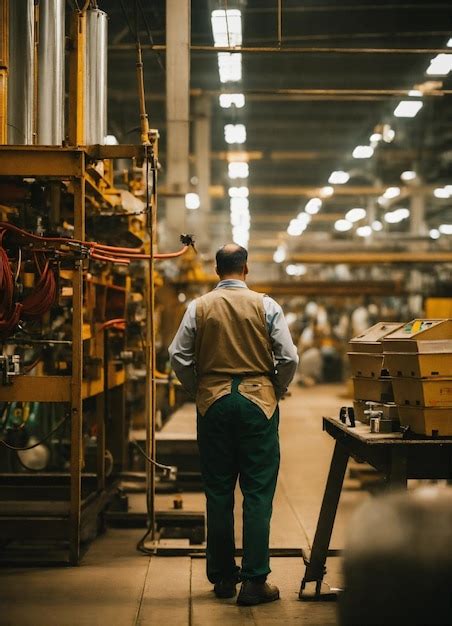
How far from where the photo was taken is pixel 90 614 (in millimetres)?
4344

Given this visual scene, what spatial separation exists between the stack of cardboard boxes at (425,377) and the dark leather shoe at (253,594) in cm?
121

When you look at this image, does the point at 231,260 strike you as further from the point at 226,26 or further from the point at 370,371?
the point at 226,26

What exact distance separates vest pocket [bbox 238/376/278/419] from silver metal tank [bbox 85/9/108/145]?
2143mm

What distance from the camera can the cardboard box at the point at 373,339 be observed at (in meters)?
4.39

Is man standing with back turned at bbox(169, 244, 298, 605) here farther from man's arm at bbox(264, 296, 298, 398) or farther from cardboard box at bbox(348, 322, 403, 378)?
cardboard box at bbox(348, 322, 403, 378)

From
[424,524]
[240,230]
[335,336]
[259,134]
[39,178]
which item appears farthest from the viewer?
[335,336]

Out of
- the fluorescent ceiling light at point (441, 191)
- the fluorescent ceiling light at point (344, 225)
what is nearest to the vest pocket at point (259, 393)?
the fluorescent ceiling light at point (441, 191)

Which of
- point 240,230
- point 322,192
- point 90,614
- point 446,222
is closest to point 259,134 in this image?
point 322,192

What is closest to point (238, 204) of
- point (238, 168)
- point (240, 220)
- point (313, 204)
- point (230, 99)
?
point (240, 220)

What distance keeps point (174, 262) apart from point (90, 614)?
8762 millimetres

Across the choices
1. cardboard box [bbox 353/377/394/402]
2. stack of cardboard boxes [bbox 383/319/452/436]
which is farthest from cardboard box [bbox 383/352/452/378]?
cardboard box [bbox 353/377/394/402]

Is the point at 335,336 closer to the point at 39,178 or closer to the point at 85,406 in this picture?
the point at 85,406

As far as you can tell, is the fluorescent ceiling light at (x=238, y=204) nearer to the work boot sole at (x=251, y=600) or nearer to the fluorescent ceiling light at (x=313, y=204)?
the fluorescent ceiling light at (x=313, y=204)

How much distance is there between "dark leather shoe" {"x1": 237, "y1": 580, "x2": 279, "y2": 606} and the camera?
4.43 meters
